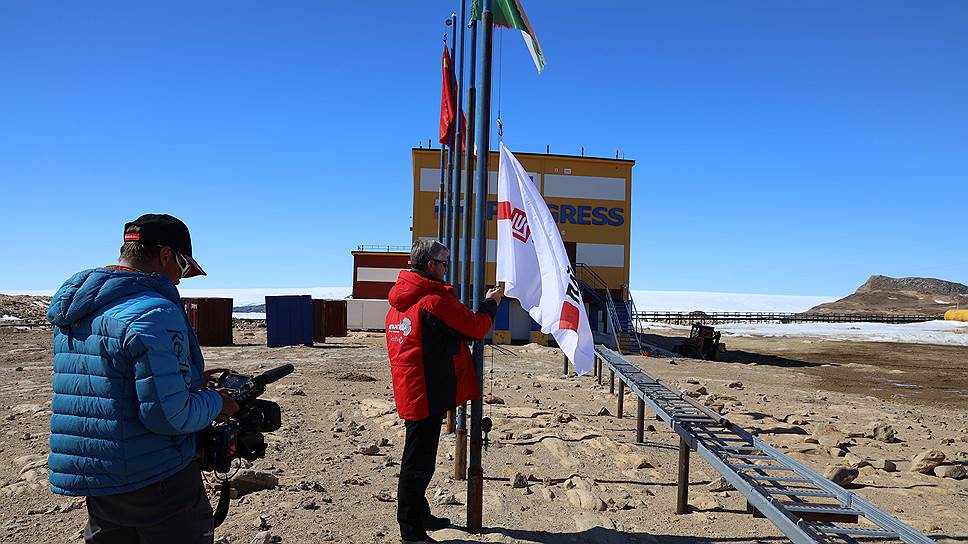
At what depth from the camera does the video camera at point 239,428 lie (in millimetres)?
2975

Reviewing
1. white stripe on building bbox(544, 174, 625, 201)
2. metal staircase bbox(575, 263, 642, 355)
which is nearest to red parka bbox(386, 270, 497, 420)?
metal staircase bbox(575, 263, 642, 355)

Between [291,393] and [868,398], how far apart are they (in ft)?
39.4

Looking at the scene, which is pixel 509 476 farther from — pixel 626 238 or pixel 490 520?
pixel 626 238

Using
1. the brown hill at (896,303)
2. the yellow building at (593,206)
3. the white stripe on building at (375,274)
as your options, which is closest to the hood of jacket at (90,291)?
the yellow building at (593,206)

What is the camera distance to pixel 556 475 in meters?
6.71

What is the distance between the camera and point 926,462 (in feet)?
23.8

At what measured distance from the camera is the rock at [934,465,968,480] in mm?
6930

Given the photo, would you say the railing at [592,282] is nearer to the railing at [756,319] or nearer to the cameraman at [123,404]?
the cameraman at [123,404]

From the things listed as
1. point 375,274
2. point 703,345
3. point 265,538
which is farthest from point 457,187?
point 375,274

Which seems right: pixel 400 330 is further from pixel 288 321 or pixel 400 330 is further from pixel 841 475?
pixel 288 321

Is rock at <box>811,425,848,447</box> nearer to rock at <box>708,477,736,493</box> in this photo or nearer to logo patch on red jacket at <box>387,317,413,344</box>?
rock at <box>708,477,736,493</box>

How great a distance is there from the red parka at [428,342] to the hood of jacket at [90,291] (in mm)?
1978

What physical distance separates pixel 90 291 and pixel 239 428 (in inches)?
35.7

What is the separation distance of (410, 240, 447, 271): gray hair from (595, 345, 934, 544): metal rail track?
2.59 meters
